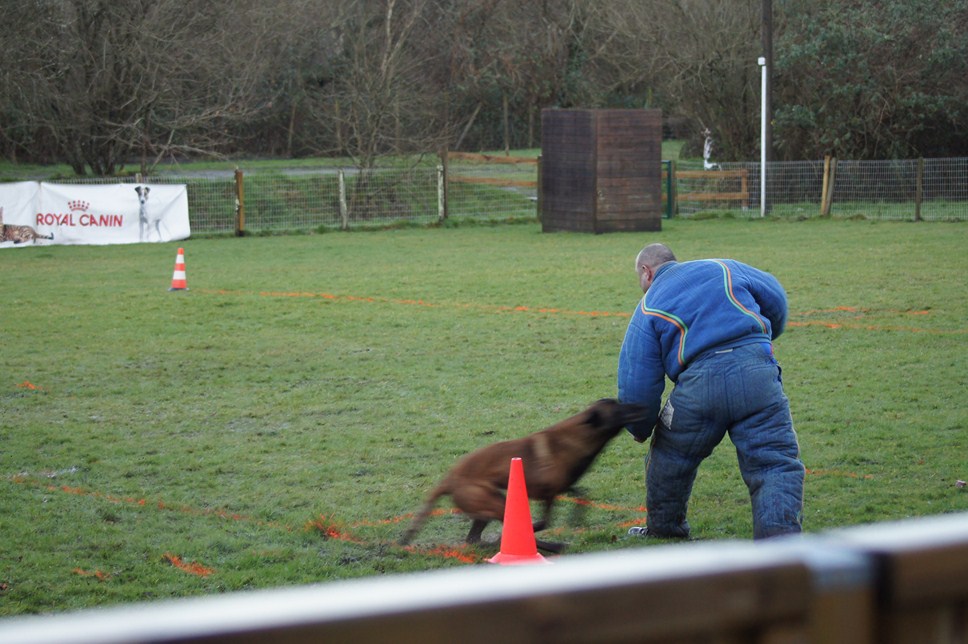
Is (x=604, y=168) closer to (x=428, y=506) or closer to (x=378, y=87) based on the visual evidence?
(x=378, y=87)

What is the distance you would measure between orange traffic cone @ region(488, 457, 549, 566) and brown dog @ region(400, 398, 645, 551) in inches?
9.0

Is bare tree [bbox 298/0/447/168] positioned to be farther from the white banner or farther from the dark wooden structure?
the dark wooden structure

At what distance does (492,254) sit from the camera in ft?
64.2

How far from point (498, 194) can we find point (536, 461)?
73.9 feet

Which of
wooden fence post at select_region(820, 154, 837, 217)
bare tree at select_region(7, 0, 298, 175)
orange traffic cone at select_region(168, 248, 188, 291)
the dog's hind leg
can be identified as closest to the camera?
the dog's hind leg

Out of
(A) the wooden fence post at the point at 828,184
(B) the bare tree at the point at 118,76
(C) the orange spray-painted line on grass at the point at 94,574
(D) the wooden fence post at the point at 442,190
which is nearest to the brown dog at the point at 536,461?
(C) the orange spray-painted line on grass at the point at 94,574

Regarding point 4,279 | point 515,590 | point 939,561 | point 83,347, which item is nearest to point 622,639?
point 515,590

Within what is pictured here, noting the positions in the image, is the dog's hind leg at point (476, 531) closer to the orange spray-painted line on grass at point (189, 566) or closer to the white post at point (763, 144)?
the orange spray-painted line on grass at point (189, 566)

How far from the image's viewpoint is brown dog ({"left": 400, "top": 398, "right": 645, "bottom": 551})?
17.5ft

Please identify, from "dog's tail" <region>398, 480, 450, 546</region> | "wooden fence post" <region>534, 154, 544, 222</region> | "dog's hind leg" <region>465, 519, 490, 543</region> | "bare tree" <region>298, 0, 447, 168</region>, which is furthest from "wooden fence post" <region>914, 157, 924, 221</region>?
"dog's tail" <region>398, 480, 450, 546</region>

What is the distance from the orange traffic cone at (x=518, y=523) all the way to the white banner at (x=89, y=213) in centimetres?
1918

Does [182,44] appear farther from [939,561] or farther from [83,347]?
[939,561]

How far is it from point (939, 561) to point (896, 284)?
14.2 m

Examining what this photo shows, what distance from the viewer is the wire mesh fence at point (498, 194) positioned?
80.5 ft
